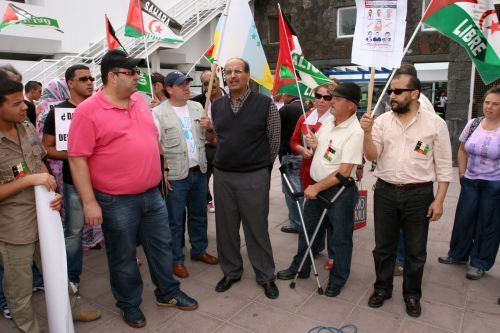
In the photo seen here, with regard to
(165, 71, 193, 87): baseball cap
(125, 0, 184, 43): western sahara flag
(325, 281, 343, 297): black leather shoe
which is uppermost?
(125, 0, 184, 43): western sahara flag

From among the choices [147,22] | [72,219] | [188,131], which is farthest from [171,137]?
[147,22]

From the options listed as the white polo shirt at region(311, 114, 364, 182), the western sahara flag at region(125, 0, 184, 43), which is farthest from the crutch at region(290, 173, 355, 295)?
the western sahara flag at region(125, 0, 184, 43)

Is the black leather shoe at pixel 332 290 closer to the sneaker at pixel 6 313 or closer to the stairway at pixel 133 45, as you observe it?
the sneaker at pixel 6 313

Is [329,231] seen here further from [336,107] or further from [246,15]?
[246,15]

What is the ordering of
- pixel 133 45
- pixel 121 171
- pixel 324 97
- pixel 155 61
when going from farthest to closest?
pixel 155 61 < pixel 133 45 < pixel 324 97 < pixel 121 171

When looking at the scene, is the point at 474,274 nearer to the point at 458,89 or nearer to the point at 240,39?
the point at 240,39

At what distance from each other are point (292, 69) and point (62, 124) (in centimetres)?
229

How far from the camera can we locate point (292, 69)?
4117mm

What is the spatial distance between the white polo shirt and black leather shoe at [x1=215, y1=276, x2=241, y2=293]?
1.29 meters

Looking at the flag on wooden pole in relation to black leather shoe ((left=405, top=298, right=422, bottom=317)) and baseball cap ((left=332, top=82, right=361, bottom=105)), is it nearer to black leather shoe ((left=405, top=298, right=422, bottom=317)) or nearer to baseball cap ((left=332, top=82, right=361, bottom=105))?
baseball cap ((left=332, top=82, right=361, bottom=105))

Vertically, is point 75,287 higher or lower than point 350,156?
lower

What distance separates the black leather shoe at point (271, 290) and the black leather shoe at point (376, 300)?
83 cm

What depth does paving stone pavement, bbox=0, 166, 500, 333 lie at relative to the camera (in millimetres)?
3170

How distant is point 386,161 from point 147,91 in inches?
157
